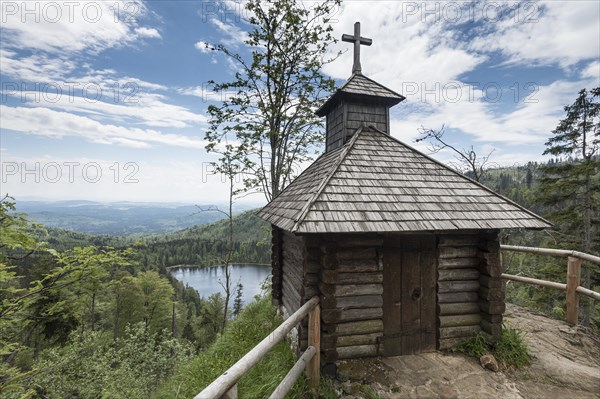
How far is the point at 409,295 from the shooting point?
17.5 ft

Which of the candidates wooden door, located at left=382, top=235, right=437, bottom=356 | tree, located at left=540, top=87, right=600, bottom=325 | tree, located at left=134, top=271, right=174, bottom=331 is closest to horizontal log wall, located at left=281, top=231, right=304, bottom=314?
wooden door, located at left=382, top=235, right=437, bottom=356

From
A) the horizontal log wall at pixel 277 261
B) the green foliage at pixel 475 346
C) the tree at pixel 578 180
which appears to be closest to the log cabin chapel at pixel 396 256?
the green foliage at pixel 475 346

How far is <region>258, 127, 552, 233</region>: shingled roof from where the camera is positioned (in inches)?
179

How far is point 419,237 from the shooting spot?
17.6ft

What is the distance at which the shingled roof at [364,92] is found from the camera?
7.42 meters

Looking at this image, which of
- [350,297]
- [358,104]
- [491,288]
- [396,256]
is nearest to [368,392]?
[350,297]

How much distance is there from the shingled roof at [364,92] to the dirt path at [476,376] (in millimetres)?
6308

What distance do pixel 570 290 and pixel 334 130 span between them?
22.0 ft

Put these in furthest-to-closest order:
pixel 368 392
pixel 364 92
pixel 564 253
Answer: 1. pixel 364 92
2. pixel 564 253
3. pixel 368 392

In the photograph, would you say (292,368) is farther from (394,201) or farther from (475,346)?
(475,346)

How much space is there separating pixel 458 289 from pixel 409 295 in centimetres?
106

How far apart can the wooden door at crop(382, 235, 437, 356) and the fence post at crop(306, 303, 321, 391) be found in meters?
1.48

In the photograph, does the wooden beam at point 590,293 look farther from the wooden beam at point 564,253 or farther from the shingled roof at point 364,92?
the shingled roof at point 364,92

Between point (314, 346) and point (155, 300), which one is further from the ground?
point (314, 346)
